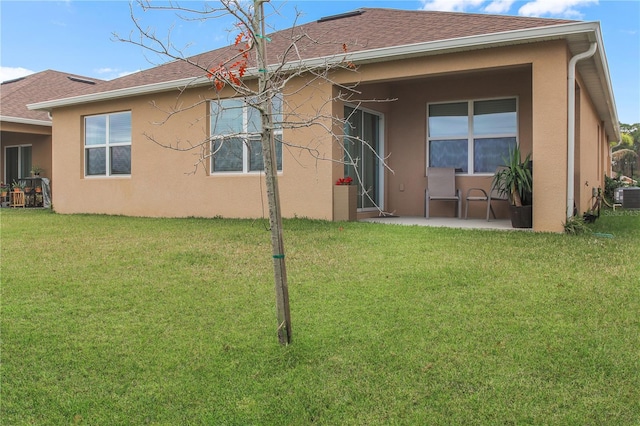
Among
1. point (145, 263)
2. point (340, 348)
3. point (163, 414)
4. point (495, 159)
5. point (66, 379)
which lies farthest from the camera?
point (495, 159)

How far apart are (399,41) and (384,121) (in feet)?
7.53

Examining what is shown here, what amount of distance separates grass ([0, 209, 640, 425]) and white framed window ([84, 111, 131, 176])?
5821mm

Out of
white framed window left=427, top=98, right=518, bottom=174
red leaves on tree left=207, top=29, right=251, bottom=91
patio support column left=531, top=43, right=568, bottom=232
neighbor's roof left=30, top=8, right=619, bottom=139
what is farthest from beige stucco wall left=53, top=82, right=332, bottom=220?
red leaves on tree left=207, top=29, right=251, bottom=91

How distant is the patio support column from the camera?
22.5 feet

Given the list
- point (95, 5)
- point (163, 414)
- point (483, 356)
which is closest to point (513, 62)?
point (483, 356)

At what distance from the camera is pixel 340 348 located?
3105 millimetres

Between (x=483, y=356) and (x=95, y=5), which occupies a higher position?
(x=95, y=5)

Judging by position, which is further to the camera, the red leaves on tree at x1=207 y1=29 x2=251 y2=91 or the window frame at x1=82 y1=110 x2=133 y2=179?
the window frame at x1=82 y1=110 x2=133 y2=179

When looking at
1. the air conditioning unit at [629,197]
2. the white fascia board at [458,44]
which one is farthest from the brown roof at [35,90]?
the air conditioning unit at [629,197]

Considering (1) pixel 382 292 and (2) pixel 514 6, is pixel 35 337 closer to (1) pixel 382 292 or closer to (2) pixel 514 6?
(1) pixel 382 292

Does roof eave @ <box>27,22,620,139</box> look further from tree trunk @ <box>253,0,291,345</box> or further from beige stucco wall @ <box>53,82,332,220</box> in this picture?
tree trunk @ <box>253,0,291,345</box>

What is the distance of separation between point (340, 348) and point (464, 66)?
18.4 feet

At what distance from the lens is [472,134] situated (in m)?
9.52

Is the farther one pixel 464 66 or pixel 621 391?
pixel 464 66
